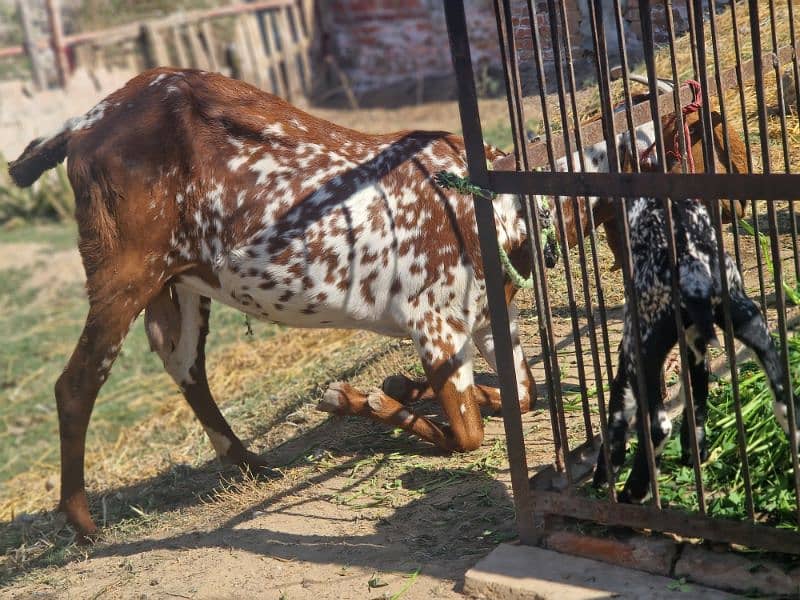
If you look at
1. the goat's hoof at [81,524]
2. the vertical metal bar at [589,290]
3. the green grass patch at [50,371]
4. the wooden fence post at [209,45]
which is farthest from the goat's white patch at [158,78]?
the wooden fence post at [209,45]

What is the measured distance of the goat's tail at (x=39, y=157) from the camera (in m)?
5.41

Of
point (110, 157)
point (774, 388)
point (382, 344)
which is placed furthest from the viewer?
point (382, 344)

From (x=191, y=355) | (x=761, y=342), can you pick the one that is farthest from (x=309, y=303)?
(x=761, y=342)

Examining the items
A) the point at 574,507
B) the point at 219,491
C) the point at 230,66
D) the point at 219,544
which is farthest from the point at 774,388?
the point at 230,66

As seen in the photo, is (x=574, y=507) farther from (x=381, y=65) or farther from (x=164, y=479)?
(x=381, y=65)

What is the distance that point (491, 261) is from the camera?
3.58 m

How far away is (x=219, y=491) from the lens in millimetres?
5488

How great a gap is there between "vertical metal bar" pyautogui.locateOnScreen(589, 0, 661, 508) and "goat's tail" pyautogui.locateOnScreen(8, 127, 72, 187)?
10.3ft

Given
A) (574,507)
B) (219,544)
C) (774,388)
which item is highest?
(774,388)

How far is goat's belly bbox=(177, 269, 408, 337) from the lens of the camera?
16.5ft

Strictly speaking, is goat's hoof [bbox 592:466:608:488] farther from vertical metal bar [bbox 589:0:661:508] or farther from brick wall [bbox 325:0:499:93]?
brick wall [bbox 325:0:499:93]

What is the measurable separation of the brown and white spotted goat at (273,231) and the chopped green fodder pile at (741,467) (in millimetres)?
1242

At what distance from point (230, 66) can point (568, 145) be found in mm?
13675

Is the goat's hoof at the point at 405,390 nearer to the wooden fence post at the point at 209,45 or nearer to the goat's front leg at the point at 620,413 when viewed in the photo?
the goat's front leg at the point at 620,413
